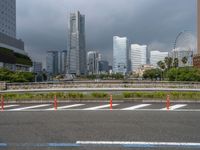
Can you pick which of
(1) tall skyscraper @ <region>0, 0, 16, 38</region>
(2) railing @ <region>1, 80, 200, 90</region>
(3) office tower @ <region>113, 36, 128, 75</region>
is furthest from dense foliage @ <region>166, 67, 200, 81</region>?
(3) office tower @ <region>113, 36, 128, 75</region>

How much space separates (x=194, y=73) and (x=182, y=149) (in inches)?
2625

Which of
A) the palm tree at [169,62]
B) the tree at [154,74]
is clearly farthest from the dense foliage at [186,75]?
the tree at [154,74]

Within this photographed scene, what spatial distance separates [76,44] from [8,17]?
47.5 m

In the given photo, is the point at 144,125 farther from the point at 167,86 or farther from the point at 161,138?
the point at 167,86

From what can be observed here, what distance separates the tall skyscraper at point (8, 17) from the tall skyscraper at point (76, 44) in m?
35.0

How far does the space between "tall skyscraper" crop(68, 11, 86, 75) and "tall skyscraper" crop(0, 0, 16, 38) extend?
115 ft

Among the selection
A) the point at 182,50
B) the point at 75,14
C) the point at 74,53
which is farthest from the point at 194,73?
the point at 75,14

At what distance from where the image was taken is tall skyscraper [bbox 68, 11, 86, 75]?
175625mm

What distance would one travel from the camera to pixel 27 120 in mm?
14172

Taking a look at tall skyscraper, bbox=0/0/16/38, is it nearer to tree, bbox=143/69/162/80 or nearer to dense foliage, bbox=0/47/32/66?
dense foliage, bbox=0/47/32/66

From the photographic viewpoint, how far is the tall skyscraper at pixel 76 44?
576 ft

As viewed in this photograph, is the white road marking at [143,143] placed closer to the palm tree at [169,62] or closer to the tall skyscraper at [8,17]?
the palm tree at [169,62]

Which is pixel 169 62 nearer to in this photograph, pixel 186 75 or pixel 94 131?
pixel 186 75

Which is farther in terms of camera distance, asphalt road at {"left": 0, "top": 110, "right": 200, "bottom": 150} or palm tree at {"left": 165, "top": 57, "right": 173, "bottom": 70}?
palm tree at {"left": 165, "top": 57, "right": 173, "bottom": 70}
